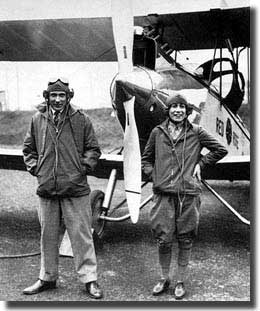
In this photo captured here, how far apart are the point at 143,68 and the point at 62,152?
5.33 feet

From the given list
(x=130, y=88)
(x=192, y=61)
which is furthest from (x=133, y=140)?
(x=192, y=61)

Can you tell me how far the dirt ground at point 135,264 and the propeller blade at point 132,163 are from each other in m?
0.65

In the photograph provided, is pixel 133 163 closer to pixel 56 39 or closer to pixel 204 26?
pixel 204 26

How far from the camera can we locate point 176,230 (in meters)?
3.91

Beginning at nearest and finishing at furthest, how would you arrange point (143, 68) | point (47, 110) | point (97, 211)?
1. point (47, 110)
2. point (143, 68)
3. point (97, 211)

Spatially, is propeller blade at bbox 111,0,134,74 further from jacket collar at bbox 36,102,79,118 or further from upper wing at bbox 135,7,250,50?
upper wing at bbox 135,7,250,50

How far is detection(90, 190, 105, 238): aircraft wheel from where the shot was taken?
5434mm

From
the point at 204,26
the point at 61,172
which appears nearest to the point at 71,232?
the point at 61,172

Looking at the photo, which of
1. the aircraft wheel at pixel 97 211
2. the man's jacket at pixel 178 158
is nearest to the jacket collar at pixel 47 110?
the man's jacket at pixel 178 158

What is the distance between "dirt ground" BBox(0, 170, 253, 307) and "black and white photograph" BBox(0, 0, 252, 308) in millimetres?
17

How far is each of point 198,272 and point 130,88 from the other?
187cm

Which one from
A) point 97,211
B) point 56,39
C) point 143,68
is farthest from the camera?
point 56,39

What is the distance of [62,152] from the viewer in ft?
12.6

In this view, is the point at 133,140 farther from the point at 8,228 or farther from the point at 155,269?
the point at 8,228
